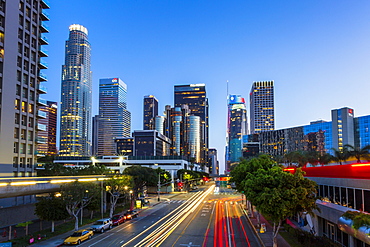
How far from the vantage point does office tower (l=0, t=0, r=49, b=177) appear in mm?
57250

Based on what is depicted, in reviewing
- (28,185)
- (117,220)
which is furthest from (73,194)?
(117,220)

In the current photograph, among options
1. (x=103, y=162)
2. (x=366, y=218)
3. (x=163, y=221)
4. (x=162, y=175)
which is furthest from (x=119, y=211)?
(x=103, y=162)

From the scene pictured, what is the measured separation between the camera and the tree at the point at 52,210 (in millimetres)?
42219

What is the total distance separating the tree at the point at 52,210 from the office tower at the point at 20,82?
55.4 feet

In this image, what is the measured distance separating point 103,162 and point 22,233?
130 m

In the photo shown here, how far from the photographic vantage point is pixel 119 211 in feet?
219

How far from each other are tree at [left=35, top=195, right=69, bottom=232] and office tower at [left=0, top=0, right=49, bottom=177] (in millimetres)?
16896

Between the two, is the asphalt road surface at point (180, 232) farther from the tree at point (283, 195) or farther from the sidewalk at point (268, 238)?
the tree at point (283, 195)

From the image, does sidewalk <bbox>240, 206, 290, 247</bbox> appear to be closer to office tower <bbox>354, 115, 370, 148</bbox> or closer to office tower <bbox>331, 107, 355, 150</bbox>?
office tower <bbox>354, 115, 370, 148</bbox>

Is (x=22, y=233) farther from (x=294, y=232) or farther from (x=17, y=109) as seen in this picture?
(x=294, y=232)

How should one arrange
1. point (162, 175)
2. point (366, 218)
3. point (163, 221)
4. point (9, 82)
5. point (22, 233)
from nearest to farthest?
point (366, 218) < point (22, 233) < point (163, 221) < point (9, 82) < point (162, 175)

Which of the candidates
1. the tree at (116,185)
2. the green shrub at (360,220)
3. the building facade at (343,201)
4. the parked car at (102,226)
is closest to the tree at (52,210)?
the parked car at (102,226)

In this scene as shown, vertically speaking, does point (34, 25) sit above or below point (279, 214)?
above

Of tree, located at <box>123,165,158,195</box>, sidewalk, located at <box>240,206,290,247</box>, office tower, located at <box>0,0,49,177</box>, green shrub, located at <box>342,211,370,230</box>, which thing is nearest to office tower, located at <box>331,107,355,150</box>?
tree, located at <box>123,165,158,195</box>
